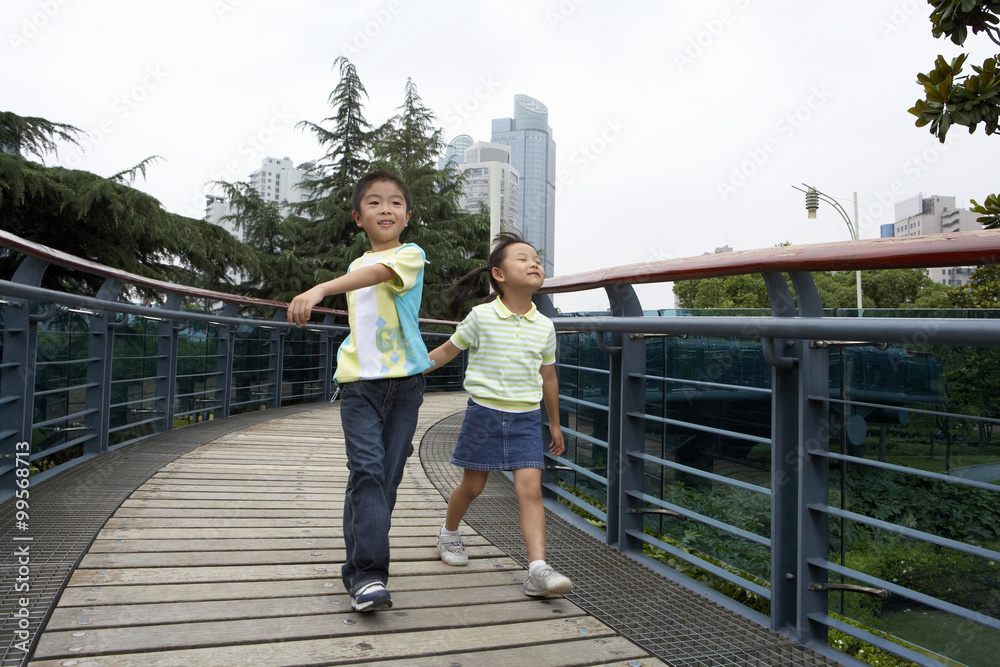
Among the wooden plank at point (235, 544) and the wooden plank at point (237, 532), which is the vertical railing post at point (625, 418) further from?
the wooden plank at point (237, 532)

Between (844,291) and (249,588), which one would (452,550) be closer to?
(249,588)

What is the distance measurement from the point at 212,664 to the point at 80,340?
287 cm

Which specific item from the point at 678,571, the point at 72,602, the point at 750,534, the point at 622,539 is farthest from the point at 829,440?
the point at 72,602

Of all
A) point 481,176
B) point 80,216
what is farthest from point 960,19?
point 481,176

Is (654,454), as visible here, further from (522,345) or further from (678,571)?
(522,345)

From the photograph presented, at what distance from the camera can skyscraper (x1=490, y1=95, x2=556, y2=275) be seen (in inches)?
1204

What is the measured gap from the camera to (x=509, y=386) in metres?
2.43

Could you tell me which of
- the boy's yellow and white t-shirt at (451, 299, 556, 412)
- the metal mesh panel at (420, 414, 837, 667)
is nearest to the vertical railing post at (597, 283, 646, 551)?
the metal mesh panel at (420, 414, 837, 667)

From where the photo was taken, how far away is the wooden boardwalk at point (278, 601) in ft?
5.87

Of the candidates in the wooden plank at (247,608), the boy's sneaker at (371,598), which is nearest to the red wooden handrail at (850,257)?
the wooden plank at (247,608)

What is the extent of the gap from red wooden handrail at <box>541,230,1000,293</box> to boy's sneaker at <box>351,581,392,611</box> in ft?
4.01

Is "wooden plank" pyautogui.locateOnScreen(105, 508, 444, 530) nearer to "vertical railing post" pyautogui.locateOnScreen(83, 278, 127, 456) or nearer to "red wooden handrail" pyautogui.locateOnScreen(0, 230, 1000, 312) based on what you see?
"red wooden handrail" pyautogui.locateOnScreen(0, 230, 1000, 312)

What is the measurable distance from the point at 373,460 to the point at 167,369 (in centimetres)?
365

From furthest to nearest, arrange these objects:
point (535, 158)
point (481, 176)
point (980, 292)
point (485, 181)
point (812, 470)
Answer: point (535, 158), point (485, 181), point (481, 176), point (980, 292), point (812, 470)
